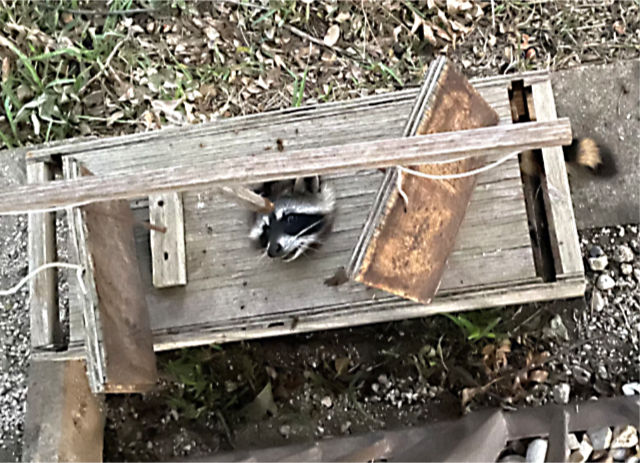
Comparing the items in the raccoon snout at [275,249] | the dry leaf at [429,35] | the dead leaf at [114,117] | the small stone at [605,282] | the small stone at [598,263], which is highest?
the dry leaf at [429,35]

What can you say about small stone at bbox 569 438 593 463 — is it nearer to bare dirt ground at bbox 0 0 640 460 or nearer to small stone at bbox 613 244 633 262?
bare dirt ground at bbox 0 0 640 460

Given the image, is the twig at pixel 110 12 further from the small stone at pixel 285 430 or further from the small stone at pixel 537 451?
the small stone at pixel 537 451

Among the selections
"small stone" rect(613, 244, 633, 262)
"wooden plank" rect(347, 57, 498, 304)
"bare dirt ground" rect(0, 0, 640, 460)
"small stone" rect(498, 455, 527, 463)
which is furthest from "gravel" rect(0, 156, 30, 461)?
"small stone" rect(613, 244, 633, 262)

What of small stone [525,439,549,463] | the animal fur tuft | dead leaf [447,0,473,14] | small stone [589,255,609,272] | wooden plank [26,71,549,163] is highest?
dead leaf [447,0,473,14]

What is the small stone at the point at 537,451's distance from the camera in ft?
7.79

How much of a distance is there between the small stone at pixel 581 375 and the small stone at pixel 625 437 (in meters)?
0.22

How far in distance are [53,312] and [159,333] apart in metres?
0.38

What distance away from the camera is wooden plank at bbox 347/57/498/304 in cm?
171

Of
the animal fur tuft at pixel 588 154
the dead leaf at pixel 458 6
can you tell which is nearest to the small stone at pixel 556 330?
the animal fur tuft at pixel 588 154

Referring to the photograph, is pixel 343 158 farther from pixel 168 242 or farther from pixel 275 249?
pixel 168 242

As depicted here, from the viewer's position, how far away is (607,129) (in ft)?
8.70

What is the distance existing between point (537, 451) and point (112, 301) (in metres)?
1.52

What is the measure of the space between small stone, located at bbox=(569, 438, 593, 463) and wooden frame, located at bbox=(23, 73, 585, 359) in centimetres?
73

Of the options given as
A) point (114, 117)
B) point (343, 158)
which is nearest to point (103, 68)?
point (114, 117)
